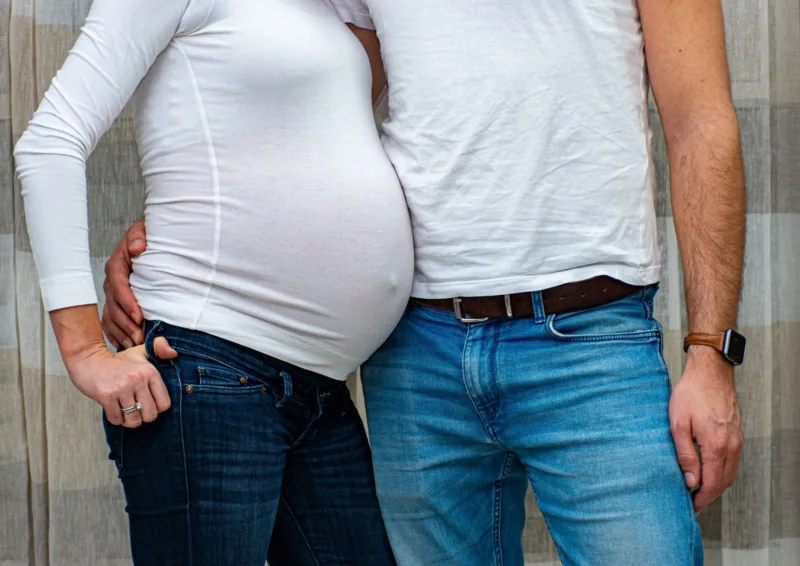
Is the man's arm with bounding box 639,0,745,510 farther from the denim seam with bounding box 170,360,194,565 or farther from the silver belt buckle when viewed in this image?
the denim seam with bounding box 170,360,194,565

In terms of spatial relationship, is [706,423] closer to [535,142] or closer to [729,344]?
[729,344]

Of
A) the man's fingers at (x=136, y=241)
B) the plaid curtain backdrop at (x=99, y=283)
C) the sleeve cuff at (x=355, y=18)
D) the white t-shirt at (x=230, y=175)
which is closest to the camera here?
the white t-shirt at (x=230, y=175)

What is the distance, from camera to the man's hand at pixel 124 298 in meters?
0.91

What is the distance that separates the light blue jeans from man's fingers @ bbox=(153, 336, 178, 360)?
27cm

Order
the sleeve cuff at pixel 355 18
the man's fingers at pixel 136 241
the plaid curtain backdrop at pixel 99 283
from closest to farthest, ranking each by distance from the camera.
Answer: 1. the man's fingers at pixel 136 241
2. the sleeve cuff at pixel 355 18
3. the plaid curtain backdrop at pixel 99 283

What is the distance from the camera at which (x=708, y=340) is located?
86 cm

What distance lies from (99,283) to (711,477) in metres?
1.00

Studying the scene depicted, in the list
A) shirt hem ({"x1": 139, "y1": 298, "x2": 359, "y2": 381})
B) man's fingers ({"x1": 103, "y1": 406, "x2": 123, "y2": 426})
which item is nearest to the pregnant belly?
shirt hem ({"x1": 139, "y1": 298, "x2": 359, "y2": 381})

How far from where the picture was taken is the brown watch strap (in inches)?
33.5

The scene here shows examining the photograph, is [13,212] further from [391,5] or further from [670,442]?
[670,442]

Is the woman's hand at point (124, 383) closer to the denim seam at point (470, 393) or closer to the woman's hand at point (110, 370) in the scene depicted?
the woman's hand at point (110, 370)

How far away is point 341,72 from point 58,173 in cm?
32

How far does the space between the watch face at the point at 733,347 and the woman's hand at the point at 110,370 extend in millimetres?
586

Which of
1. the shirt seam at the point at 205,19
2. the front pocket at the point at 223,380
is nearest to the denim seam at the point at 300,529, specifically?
the front pocket at the point at 223,380
